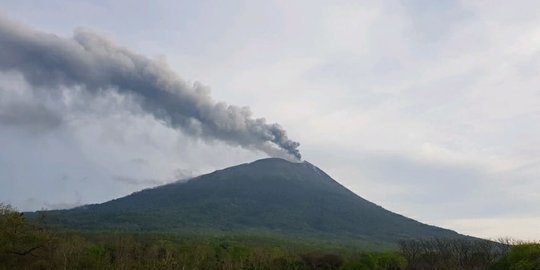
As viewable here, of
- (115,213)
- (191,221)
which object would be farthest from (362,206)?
(115,213)

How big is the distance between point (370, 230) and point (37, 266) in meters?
120

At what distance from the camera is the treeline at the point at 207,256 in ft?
123

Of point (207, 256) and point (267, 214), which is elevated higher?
point (267, 214)

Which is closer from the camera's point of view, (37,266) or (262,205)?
(37,266)

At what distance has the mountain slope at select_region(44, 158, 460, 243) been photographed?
145875 millimetres

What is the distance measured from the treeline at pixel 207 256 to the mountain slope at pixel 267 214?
6840 cm

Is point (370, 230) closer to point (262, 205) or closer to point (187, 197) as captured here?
point (262, 205)

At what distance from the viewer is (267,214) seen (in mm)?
166125

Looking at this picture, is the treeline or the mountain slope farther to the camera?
the mountain slope

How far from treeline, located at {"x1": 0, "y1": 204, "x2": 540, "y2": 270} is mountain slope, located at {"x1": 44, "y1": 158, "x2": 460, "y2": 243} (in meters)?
68.4

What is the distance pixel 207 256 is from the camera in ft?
224

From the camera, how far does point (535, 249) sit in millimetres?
46219

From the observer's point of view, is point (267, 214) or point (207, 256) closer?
point (207, 256)

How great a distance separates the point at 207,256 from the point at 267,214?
323 ft
